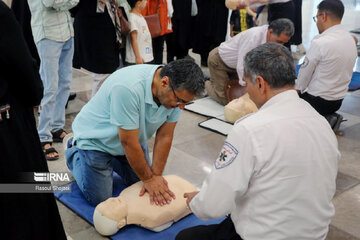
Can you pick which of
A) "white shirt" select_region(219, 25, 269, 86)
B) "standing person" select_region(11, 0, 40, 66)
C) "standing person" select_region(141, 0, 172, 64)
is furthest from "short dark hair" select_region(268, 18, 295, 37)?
"standing person" select_region(11, 0, 40, 66)

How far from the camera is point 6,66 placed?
148cm


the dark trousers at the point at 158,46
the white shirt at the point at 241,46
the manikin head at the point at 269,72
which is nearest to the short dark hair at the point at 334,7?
the white shirt at the point at 241,46

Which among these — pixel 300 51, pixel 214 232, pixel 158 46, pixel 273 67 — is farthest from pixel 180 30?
pixel 273 67

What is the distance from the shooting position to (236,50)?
4.10 m

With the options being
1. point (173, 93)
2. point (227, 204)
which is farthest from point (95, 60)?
point (227, 204)

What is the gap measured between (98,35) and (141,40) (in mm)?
455

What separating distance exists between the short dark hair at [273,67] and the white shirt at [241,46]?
2384 millimetres

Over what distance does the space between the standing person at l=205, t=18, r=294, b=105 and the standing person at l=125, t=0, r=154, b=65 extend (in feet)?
2.93

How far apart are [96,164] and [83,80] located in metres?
2.79

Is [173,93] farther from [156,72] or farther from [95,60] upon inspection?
[95,60]

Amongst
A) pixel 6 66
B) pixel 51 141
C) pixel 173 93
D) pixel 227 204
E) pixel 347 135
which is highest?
pixel 6 66

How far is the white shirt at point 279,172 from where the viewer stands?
4.45ft

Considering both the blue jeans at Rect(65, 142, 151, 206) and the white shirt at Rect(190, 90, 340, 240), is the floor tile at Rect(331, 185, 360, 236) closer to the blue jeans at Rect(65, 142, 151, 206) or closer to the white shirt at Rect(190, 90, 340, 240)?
the white shirt at Rect(190, 90, 340, 240)

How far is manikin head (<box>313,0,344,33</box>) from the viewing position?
3402mm
